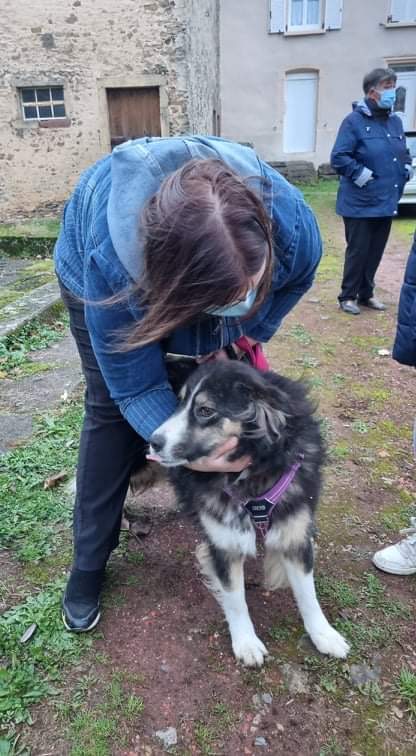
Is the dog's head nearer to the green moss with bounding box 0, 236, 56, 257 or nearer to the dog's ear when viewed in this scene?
the dog's ear

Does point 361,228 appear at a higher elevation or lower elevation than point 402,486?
higher

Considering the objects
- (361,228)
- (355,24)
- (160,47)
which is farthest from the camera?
(355,24)

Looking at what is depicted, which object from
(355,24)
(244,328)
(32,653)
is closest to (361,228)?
(244,328)

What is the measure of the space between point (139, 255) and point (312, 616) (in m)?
1.51

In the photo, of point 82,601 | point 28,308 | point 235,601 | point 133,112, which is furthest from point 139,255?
point 133,112

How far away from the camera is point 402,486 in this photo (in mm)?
2953

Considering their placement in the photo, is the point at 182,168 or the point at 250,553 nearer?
the point at 182,168

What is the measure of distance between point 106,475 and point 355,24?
20271 millimetres

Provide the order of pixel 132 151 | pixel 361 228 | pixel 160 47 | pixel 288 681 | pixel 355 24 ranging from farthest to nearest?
pixel 355 24, pixel 160 47, pixel 361 228, pixel 288 681, pixel 132 151

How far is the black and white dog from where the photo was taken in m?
1.79

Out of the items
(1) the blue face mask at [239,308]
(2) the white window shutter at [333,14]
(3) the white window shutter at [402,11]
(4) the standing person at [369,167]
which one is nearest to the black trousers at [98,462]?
(1) the blue face mask at [239,308]

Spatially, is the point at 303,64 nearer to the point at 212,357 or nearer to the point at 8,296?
the point at 8,296

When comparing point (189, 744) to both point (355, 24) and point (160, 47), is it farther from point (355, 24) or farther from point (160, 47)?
point (355, 24)

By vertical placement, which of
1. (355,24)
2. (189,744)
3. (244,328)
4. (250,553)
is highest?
(355,24)
